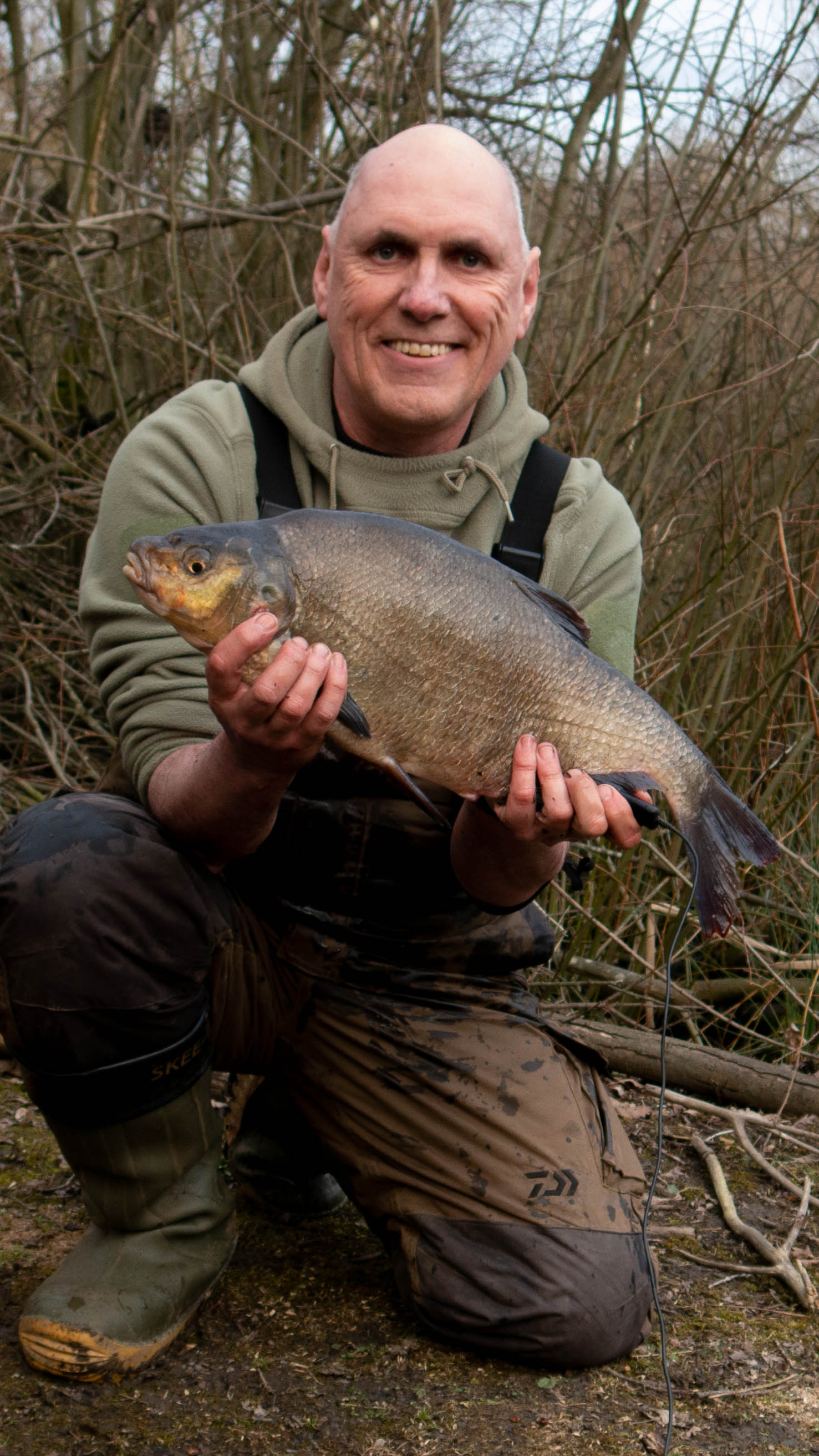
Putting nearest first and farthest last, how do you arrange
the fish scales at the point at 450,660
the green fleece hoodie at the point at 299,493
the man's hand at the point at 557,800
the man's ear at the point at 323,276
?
the fish scales at the point at 450,660, the man's hand at the point at 557,800, the green fleece hoodie at the point at 299,493, the man's ear at the point at 323,276

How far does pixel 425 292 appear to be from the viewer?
256 cm

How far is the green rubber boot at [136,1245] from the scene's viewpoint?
77.4 inches

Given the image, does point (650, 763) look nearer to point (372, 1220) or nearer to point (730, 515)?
point (372, 1220)

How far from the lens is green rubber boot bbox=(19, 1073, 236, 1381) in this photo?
1965mm

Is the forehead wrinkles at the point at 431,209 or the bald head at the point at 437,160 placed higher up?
the bald head at the point at 437,160

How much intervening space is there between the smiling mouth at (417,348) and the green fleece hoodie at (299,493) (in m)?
0.20

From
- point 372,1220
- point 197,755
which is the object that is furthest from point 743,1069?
point 197,755

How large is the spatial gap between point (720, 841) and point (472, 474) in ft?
3.13

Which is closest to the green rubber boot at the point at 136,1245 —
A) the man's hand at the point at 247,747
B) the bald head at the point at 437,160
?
the man's hand at the point at 247,747

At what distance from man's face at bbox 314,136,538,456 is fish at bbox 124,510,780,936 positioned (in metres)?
0.69

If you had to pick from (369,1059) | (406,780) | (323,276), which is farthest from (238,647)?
(323,276)

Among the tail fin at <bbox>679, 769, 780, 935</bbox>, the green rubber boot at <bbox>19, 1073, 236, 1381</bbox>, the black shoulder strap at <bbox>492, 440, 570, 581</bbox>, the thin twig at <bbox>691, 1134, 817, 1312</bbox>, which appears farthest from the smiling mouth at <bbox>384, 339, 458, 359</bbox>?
the thin twig at <bbox>691, 1134, 817, 1312</bbox>

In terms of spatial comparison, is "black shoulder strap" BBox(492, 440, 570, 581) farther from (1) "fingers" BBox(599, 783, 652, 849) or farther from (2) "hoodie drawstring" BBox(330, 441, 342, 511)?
(1) "fingers" BBox(599, 783, 652, 849)

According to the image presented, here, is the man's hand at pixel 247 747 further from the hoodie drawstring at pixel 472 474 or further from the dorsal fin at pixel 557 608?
the hoodie drawstring at pixel 472 474
